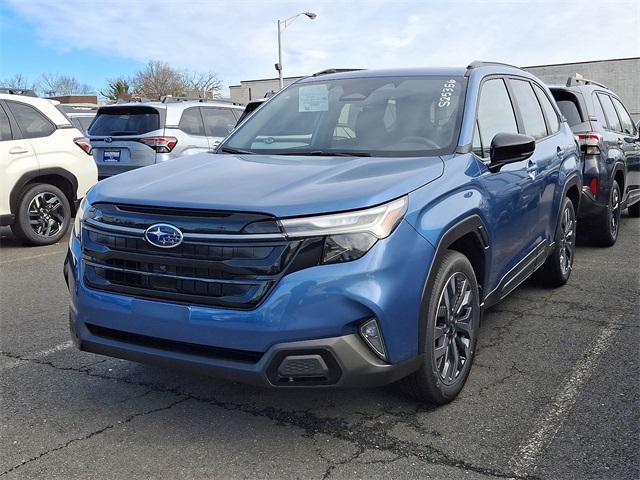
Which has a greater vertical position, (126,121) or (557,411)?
(126,121)

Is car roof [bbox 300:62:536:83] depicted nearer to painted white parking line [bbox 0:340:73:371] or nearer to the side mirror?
the side mirror

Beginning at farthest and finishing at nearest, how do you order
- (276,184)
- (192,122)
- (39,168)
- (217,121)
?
(217,121)
(192,122)
(39,168)
(276,184)

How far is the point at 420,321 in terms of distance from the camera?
116 inches

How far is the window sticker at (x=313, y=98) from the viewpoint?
14.1 feet

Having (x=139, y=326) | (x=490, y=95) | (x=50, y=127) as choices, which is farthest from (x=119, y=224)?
(x=50, y=127)

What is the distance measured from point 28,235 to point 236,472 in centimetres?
611

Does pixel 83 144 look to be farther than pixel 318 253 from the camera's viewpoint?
Yes

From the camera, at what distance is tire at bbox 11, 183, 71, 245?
786 centimetres

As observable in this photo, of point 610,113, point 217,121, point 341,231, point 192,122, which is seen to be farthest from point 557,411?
point 217,121

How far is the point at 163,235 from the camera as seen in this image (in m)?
2.87

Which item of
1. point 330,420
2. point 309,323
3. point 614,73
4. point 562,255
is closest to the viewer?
point 309,323

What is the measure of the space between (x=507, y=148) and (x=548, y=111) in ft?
6.63

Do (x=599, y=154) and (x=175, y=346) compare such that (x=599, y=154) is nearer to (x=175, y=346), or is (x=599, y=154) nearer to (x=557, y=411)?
(x=557, y=411)

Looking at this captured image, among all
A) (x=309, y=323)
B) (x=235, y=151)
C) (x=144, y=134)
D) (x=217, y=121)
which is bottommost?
(x=309, y=323)
